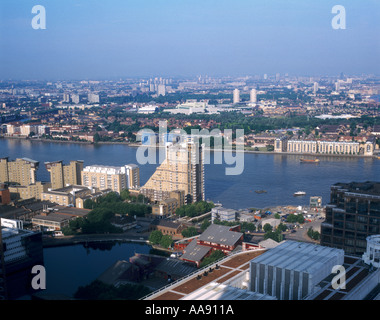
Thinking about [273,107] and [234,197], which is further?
[273,107]

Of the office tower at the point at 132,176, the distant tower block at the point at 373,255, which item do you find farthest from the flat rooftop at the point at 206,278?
the office tower at the point at 132,176

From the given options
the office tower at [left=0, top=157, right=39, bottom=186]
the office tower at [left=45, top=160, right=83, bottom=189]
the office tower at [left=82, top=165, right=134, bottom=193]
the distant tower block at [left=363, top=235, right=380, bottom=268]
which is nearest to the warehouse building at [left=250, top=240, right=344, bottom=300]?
the distant tower block at [left=363, top=235, right=380, bottom=268]

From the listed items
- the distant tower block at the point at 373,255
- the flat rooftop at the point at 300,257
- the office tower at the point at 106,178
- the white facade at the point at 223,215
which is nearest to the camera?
the flat rooftop at the point at 300,257

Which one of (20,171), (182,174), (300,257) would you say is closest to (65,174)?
(20,171)

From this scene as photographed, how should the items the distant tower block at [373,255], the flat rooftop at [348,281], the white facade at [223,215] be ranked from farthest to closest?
the white facade at [223,215] < the distant tower block at [373,255] < the flat rooftop at [348,281]

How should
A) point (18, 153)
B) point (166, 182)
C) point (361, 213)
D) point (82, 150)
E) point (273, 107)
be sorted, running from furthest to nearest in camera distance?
point (273, 107) → point (82, 150) → point (18, 153) → point (166, 182) → point (361, 213)

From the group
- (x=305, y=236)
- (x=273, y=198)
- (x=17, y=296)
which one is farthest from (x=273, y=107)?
(x=17, y=296)

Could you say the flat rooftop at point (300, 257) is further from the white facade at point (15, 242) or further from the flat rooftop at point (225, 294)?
the white facade at point (15, 242)

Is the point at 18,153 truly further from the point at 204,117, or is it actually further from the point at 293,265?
the point at 293,265
